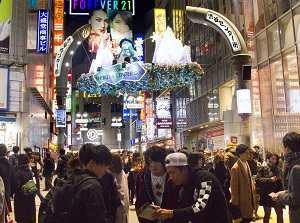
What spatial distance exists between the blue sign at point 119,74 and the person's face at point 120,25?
8.77 meters

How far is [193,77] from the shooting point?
714 inches

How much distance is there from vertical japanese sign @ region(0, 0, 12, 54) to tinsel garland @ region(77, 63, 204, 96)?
5.82 m

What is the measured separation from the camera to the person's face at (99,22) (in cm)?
2328

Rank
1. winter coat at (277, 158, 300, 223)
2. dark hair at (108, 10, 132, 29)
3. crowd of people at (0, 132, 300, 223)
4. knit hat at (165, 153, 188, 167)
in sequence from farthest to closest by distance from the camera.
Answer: dark hair at (108, 10, 132, 29) < winter coat at (277, 158, 300, 223) < knit hat at (165, 153, 188, 167) < crowd of people at (0, 132, 300, 223)

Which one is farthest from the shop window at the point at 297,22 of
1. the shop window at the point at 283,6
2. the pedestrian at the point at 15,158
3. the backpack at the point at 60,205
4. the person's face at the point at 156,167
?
the backpack at the point at 60,205

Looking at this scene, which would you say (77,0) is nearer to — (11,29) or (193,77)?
(11,29)

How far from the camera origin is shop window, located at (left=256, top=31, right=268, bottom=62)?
18.8 meters

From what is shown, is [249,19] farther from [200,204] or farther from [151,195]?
[200,204]

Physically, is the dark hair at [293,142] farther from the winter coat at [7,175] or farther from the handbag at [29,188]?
the winter coat at [7,175]

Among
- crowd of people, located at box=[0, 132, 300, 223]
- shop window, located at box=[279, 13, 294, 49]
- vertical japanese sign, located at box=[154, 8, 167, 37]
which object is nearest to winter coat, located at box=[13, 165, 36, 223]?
crowd of people, located at box=[0, 132, 300, 223]

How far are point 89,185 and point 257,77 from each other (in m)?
17.4

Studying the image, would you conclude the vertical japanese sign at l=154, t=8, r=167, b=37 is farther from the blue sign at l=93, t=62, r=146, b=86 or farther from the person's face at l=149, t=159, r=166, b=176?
the person's face at l=149, t=159, r=166, b=176

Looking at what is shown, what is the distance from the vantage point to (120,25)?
2588cm

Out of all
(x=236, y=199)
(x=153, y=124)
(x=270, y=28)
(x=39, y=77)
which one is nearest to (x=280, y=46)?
(x=270, y=28)
